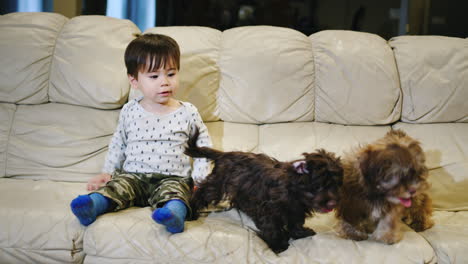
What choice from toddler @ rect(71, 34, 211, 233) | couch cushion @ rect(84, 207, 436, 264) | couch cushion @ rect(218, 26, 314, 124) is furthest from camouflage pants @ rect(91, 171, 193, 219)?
couch cushion @ rect(218, 26, 314, 124)

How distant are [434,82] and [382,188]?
102 centimetres

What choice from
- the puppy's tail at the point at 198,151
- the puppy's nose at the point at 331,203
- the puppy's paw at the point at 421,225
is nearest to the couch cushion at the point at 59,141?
the puppy's tail at the point at 198,151

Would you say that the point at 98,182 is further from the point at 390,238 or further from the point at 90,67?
the point at 390,238

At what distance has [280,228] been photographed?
149cm

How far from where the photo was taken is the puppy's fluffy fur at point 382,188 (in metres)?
1.38

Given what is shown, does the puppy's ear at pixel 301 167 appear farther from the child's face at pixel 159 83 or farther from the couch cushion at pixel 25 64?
the couch cushion at pixel 25 64

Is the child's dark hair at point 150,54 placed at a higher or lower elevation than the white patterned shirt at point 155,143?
higher

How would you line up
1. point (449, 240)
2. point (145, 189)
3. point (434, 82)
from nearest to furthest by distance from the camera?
point (449, 240), point (145, 189), point (434, 82)

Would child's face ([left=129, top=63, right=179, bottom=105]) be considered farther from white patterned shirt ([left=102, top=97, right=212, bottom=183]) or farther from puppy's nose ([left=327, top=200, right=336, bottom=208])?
puppy's nose ([left=327, top=200, right=336, bottom=208])

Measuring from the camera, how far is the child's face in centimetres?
182

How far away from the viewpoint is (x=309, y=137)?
2117mm

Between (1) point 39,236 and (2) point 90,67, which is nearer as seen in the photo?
(1) point 39,236

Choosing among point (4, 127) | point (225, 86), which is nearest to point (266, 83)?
point (225, 86)

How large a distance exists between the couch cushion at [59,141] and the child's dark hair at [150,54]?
1.38 feet
